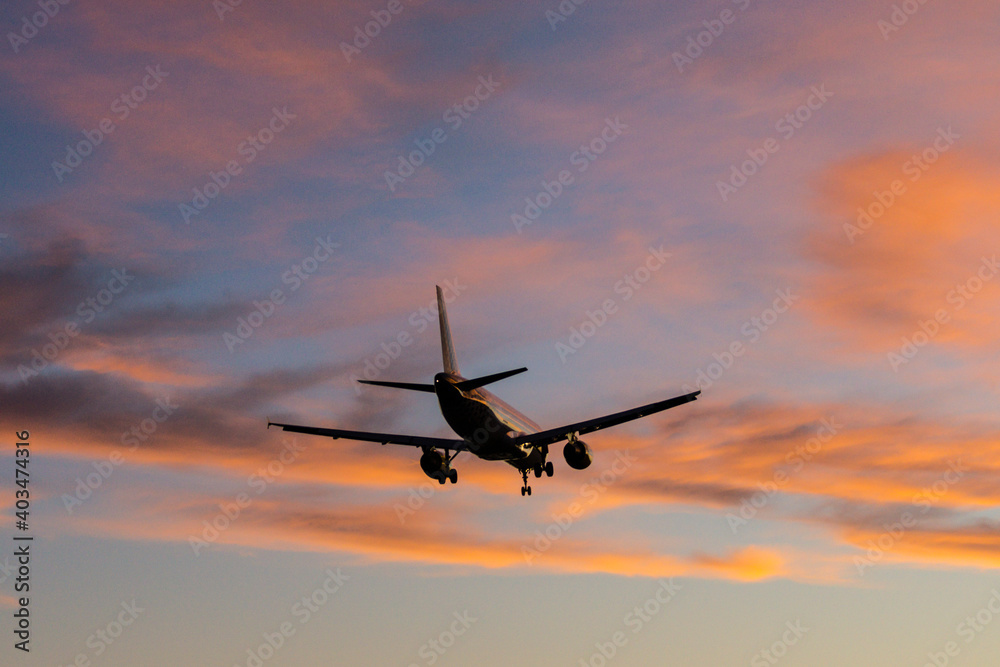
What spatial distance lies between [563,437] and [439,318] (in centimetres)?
1459

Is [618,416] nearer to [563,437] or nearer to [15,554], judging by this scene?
[563,437]

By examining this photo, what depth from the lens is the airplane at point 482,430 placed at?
83.9 metres

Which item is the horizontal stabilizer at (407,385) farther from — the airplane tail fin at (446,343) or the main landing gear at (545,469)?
the main landing gear at (545,469)

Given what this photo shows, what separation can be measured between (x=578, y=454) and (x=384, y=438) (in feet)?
54.9

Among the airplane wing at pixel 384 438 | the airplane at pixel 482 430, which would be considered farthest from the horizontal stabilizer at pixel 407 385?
the airplane wing at pixel 384 438

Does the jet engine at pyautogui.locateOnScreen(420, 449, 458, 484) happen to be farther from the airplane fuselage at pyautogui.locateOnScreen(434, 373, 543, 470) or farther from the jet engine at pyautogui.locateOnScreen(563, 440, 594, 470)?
the jet engine at pyautogui.locateOnScreen(563, 440, 594, 470)

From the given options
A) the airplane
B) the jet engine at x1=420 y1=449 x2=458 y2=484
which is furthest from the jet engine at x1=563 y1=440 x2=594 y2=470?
the jet engine at x1=420 y1=449 x2=458 y2=484

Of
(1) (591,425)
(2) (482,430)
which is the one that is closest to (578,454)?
(1) (591,425)

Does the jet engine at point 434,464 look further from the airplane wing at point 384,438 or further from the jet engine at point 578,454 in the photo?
the jet engine at point 578,454

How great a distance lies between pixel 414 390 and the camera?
83.1 metres

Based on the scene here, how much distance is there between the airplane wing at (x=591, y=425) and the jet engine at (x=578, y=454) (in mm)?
1163

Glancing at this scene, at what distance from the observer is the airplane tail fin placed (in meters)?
90.4

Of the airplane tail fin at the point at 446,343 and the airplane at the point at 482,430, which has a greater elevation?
the airplane tail fin at the point at 446,343

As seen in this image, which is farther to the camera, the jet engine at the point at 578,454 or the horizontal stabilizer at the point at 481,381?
the jet engine at the point at 578,454
